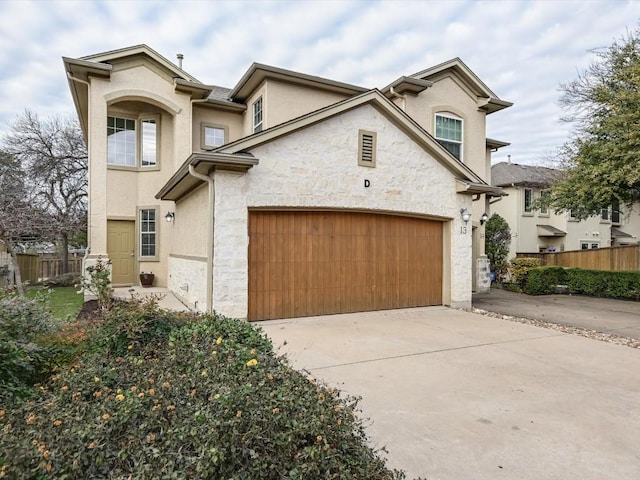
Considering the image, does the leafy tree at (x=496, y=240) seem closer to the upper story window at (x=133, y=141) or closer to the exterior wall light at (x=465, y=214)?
the exterior wall light at (x=465, y=214)

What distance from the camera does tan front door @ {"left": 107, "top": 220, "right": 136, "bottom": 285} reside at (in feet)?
43.6

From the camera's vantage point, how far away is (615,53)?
1231cm

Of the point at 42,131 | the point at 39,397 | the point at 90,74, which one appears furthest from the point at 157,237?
the point at 42,131

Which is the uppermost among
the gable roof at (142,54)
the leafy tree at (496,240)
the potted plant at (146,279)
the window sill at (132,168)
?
the gable roof at (142,54)

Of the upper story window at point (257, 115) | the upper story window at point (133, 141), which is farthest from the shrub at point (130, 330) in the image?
the upper story window at point (133, 141)

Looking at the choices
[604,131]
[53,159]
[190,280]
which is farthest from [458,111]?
[53,159]

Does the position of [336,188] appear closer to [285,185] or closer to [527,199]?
[285,185]

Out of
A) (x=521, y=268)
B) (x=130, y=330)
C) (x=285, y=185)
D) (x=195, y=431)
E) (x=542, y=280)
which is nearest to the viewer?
(x=195, y=431)

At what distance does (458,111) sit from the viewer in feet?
48.1

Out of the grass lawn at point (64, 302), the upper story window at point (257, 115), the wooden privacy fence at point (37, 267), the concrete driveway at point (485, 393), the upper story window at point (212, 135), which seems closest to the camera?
the concrete driveway at point (485, 393)

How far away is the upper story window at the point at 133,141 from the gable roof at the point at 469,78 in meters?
9.31

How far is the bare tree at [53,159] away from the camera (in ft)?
63.4

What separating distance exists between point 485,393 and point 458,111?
491 inches

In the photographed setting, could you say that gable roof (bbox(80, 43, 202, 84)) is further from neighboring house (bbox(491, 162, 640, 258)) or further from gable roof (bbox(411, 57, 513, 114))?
neighboring house (bbox(491, 162, 640, 258))
